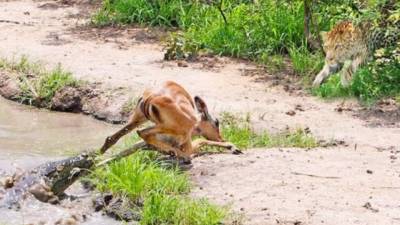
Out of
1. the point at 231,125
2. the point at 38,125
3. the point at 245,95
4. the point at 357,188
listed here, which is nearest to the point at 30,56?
the point at 38,125

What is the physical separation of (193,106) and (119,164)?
0.82 metres

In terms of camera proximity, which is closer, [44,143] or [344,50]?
[44,143]

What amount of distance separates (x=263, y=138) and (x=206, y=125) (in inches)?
30.9

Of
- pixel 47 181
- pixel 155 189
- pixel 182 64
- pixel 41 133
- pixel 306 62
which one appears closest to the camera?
pixel 155 189

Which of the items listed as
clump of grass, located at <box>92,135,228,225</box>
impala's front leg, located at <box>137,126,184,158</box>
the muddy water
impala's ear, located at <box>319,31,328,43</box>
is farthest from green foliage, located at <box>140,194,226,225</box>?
impala's ear, located at <box>319,31,328,43</box>

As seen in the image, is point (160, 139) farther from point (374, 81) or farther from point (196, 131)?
point (374, 81)

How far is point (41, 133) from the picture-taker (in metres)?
9.32

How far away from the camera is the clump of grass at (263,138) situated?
8.32 m

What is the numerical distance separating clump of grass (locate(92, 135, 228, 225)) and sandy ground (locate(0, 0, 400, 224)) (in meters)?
0.21

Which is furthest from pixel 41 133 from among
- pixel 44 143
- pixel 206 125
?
pixel 206 125

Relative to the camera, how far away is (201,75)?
1092 cm

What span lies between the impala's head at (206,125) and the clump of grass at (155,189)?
456 millimetres

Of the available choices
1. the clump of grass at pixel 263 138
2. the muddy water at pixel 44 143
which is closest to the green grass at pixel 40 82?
the muddy water at pixel 44 143

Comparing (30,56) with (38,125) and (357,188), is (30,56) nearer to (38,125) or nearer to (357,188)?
(38,125)
